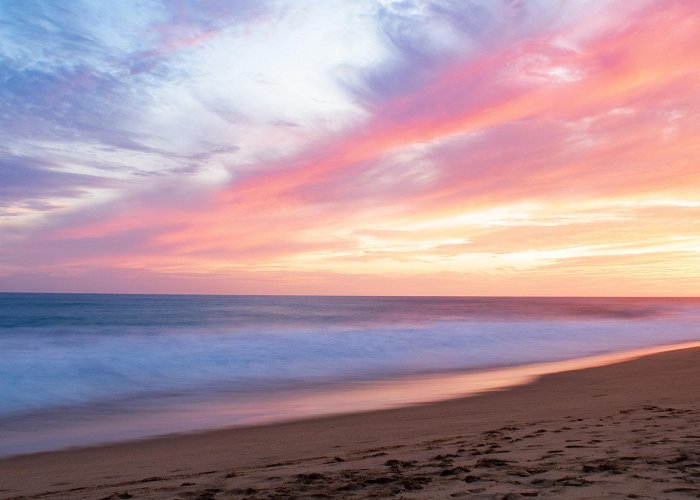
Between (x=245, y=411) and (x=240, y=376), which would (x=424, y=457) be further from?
(x=240, y=376)

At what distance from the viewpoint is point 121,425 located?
9.71 meters

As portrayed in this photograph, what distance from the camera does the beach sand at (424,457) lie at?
4.19 m

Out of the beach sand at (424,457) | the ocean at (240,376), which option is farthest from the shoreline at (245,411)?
the beach sand at (424,457)

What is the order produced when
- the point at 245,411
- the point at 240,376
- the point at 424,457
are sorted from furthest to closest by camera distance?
1. the point at 240,376
2. the point at 245,411
3. the point at 424,457

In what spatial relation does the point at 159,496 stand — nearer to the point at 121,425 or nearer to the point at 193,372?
the point at 121,425

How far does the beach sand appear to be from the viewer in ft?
13.8

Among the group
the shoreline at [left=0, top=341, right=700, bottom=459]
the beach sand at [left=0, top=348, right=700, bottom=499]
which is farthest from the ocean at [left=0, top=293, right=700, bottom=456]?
the beach sand at [left=0, top=348, right=700, bottom=499]

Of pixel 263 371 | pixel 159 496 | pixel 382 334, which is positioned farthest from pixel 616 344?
pixel 159 496

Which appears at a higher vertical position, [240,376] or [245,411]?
[245,411]

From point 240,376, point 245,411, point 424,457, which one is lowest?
point 240,376

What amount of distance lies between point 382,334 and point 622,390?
19.1 meters

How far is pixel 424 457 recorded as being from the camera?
5344mm

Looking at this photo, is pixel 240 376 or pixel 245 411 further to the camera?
pixel 240 376

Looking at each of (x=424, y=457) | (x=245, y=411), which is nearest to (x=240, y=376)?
(x=245, y=411)
